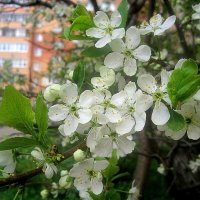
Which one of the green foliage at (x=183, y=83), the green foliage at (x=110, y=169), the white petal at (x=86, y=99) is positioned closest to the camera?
the green foliage at (x=183, y=83)

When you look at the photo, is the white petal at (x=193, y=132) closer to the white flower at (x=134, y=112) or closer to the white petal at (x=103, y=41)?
the white flower at (x=134, y=112)

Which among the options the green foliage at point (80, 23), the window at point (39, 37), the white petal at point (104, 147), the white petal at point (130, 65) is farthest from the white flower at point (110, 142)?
the window at point (39, 37)

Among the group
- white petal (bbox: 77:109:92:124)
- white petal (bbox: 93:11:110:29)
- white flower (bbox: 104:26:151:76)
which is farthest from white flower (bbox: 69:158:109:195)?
white petal (bbox: 93:11:110:29)

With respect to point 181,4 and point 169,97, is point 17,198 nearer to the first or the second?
point 169,97

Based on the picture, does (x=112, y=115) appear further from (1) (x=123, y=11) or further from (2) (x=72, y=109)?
→ (1) (x=123, y=11)

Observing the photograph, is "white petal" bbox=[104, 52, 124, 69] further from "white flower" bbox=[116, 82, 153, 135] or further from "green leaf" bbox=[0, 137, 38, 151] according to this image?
"green leaf" bbox=[0, 137, 38, 151]

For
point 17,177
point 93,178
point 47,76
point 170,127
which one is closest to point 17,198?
point 17,177
